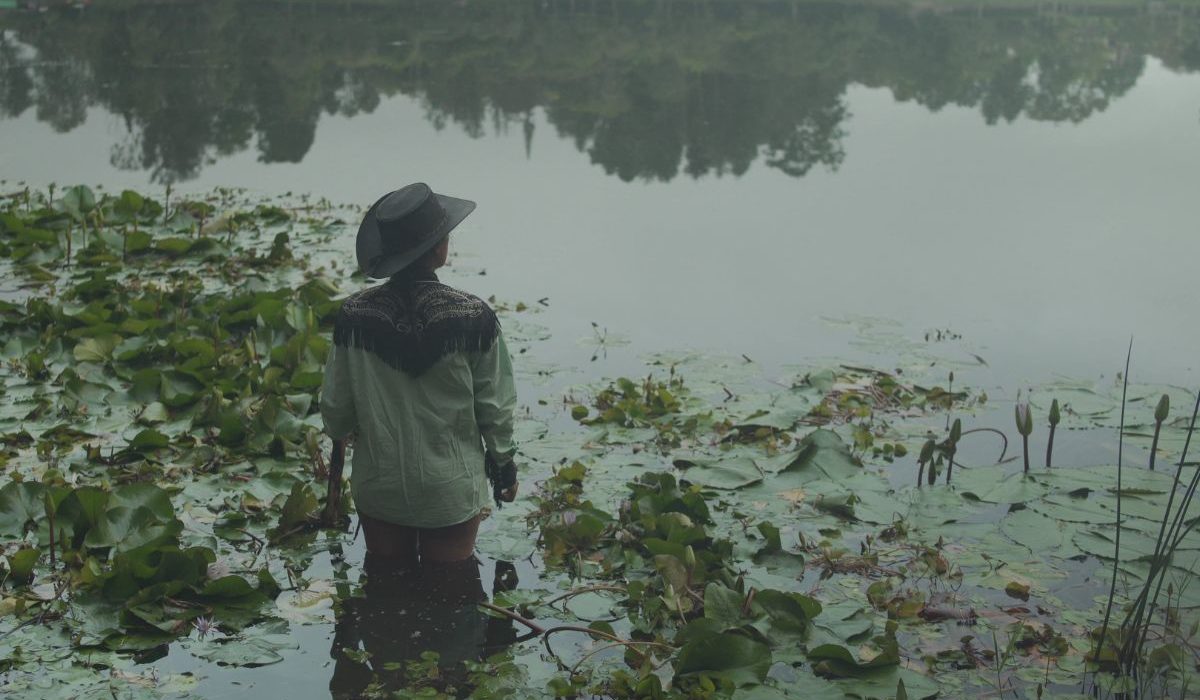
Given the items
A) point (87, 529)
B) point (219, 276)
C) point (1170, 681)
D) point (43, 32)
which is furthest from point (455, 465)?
point (43, 32)

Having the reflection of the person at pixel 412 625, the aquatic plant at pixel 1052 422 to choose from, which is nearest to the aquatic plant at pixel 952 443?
the aquatic plant at pixel 1052 422

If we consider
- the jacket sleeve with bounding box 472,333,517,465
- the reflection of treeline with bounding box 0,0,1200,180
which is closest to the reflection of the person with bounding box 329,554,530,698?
the jacket sleeve with bounding box 472,333,517,465

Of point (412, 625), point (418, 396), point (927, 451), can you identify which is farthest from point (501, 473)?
point (927, 451)

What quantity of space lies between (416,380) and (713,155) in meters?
8.58

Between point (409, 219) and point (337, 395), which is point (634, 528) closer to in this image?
point (337, 395)

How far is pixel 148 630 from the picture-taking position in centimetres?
333

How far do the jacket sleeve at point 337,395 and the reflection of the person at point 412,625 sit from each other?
47cm

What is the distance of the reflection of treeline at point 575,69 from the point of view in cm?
1227

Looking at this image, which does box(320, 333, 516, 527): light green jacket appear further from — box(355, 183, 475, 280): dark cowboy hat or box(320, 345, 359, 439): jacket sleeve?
box(355, 183, 475, 280): dark cowboy hat

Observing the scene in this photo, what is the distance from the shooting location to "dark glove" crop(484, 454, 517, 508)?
143 inches

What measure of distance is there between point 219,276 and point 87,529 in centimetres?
345

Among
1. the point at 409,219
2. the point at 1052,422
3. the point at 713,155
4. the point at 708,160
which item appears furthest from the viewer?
the point at 713,155

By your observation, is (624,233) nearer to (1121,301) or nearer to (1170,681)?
(1121,301)

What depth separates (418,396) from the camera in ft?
11.3
